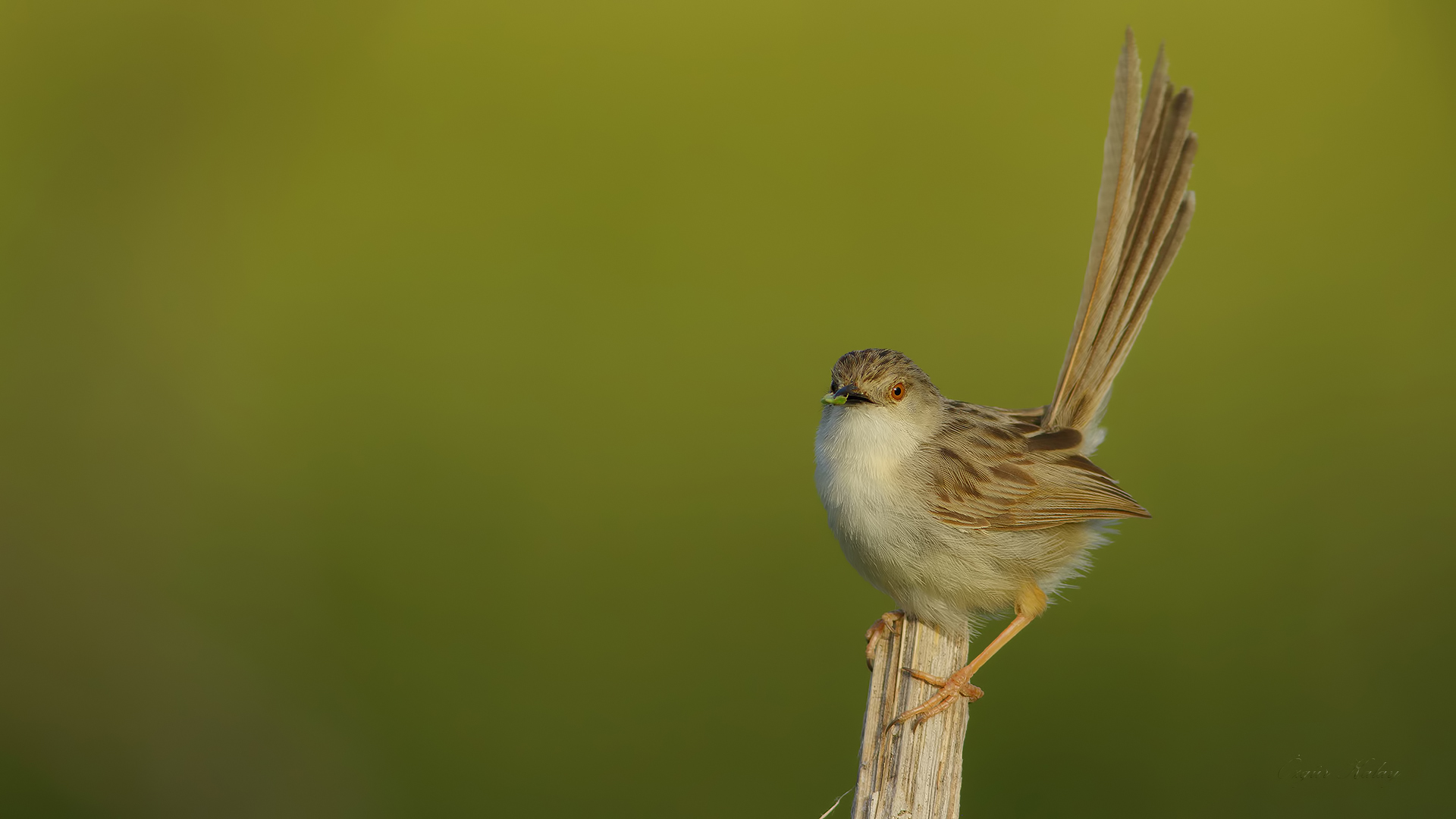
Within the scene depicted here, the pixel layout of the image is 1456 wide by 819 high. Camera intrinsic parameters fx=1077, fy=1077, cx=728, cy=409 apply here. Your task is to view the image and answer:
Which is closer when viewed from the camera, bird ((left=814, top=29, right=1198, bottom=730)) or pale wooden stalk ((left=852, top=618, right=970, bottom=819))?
pale wooden stalk ((left=852, top=618, right=970, bottom=819))

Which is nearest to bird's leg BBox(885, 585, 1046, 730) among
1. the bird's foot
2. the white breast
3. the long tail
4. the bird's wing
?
the bird's foot

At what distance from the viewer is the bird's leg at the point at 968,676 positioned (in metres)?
3.30

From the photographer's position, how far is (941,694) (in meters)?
3.50

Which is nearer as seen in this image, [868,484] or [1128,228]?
[868,484]

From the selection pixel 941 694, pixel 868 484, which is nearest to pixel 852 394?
pixel 868 484

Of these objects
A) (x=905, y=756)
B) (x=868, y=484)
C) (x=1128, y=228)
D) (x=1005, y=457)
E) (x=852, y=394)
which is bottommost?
(x=905, y=756)

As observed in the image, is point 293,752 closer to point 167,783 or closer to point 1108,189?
point 167,783

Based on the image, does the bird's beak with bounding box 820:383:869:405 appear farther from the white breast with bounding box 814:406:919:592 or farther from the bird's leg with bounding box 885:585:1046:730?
the bird's leg with bounding box 885:585:1046:730

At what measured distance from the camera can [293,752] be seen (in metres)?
7.58

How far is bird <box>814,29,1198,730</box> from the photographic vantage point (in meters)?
3.99

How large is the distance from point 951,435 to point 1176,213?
1.27 metres

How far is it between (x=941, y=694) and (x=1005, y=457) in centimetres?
120

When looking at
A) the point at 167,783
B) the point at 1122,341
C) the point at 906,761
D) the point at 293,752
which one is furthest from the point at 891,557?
the point at 167,783

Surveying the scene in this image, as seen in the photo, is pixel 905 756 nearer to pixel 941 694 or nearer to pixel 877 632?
pixel 941 694
